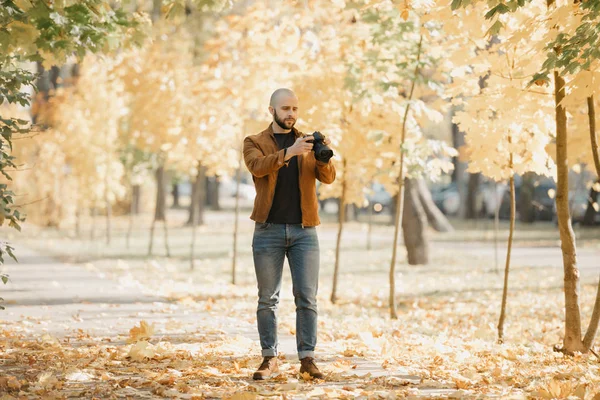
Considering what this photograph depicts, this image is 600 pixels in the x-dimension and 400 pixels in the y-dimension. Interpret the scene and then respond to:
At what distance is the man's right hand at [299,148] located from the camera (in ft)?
16.9

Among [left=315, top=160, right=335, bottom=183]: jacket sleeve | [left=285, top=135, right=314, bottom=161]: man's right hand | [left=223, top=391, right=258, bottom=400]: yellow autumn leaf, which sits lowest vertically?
[left=223, top=391, right=258, bottom=400]: yellow autumn leaf

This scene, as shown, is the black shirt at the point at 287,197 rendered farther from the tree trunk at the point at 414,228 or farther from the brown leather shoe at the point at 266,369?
the tree trunk at the point at 414,228

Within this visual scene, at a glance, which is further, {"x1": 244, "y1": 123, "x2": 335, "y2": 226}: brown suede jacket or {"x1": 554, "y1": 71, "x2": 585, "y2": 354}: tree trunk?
{"x1": 554, "y1": 71, "x2": 585, "y2": 354}: tree trunk

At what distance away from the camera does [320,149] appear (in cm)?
525

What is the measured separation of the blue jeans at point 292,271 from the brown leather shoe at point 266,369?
4 cm

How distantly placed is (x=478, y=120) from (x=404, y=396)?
3.93 metres

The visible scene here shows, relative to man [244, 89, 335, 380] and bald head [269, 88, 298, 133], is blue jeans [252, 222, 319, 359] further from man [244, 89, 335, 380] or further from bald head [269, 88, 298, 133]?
bald head [269, 88, 298, 133]

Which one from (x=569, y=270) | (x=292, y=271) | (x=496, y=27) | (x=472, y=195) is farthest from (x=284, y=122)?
(x=472, y=195)

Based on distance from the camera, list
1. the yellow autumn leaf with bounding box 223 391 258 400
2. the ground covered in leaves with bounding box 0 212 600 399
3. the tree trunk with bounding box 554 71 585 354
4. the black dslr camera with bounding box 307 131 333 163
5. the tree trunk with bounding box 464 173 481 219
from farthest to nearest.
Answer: the tree trunk with bounding box 464 173 481 219
the tree trunk with bounding box 554 71 585 354
the black dslr camera with bounding box 307 131 333 163
the ground covered in leaves with bounding box 0 212 600 399
the yellow autumn leaf with bounding box 223 391 258 400

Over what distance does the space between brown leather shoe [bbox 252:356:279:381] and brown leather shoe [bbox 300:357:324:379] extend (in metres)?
0.20

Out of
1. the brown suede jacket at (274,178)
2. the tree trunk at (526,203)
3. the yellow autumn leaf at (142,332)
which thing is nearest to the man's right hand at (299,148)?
the brown suede jacket at (274,178)

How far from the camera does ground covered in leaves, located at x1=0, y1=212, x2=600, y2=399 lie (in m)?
5.12

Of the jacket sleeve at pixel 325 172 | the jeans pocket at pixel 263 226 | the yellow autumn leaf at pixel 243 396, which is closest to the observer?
the yellow autumn leaf at pixel 243 396

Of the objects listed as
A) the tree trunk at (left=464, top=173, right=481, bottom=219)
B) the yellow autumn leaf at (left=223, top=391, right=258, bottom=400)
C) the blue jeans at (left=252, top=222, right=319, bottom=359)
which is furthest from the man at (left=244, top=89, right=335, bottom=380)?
the tree trunk at (left=464, top=173, right=481, bottom=219)
